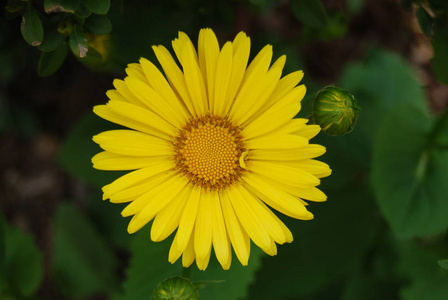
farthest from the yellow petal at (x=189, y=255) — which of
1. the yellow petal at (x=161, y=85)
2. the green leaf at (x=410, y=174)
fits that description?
the green leaf at (x=410, y=174)

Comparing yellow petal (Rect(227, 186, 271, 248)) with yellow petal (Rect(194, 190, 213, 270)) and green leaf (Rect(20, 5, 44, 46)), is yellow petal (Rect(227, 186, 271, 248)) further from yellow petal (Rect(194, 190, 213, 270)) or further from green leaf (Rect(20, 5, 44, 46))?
green leaf (Rect(20, 5, 44, 46))

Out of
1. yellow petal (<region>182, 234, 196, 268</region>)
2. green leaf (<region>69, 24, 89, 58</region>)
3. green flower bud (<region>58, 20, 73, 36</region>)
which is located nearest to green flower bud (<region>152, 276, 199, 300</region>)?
yellow petal (<region>182, 234, 196, 268</region>)

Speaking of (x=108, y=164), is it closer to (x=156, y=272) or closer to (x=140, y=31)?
(x=156, y=272)

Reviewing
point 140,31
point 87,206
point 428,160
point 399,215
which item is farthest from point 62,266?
point 428,160

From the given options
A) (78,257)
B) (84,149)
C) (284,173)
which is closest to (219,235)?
(284,173)

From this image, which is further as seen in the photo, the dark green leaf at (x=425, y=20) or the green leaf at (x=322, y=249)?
the green leaf at (x=322, y=249)

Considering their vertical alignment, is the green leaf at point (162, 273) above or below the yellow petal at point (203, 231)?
below

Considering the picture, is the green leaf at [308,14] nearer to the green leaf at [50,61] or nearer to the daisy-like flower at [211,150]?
the daisy-like flower at [211,150]
